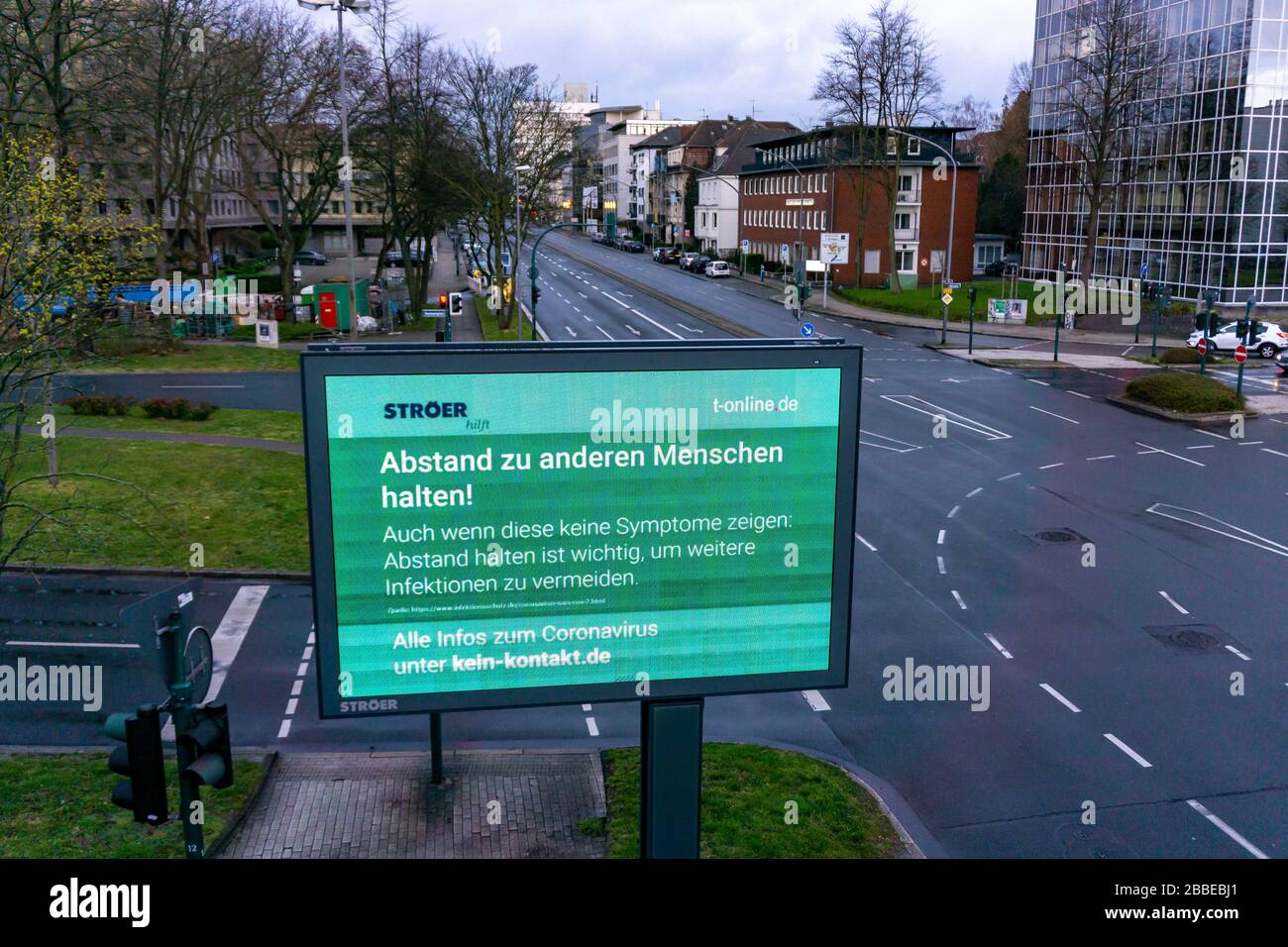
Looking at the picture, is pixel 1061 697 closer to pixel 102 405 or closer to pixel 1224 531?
pixel 1224 531

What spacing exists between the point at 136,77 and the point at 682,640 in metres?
39.8

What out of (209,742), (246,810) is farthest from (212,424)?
(209,742)

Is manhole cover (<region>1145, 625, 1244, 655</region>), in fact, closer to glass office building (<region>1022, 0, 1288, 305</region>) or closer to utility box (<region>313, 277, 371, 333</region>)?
utility box (<region>313, 277, 371, 333</region>)

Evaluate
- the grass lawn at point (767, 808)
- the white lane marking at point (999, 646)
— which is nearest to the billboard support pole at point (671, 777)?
the grass lawn at point (767, 808)

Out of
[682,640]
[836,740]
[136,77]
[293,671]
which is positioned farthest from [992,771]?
[136,77]

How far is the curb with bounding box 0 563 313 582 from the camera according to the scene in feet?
57.7

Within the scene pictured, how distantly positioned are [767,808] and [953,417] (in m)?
23.5

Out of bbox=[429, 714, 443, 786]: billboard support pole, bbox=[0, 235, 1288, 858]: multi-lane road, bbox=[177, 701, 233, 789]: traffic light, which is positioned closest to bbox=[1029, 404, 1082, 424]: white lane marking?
bbox=[0, 235, 1288, 858]: multi-lane road

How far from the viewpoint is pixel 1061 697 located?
13.8 m

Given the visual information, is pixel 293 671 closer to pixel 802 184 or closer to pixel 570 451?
pixel 570 451

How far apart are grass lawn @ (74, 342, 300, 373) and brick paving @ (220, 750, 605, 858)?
2956 centimetres

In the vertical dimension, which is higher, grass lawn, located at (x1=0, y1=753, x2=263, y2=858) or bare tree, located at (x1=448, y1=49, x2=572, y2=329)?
bare tree, located at (x1=448, y1=49, x2=572, y2=329)

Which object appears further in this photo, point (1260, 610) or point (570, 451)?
point (1260, 610)
